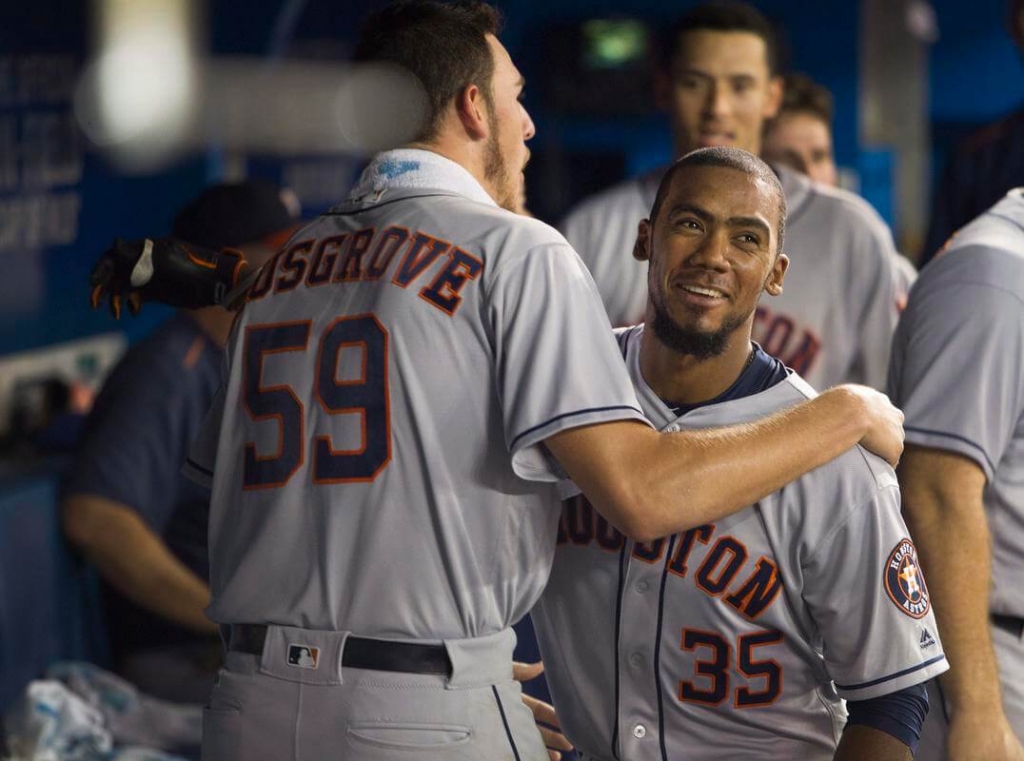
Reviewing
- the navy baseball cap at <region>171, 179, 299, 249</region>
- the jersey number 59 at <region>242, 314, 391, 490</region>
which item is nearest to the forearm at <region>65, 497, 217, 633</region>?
the navy baseball cap at <region>171, 179, 299, 249</region>

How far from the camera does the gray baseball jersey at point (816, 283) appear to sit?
3.44m

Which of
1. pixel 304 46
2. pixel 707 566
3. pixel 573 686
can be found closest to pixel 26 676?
pixel 573 686

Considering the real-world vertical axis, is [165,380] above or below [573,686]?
above

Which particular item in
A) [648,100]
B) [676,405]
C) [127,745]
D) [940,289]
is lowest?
[127,745]

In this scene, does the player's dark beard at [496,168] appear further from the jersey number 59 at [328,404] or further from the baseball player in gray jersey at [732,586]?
the jersey number 59 at [328,404]

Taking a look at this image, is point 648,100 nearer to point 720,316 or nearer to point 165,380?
point 165,380

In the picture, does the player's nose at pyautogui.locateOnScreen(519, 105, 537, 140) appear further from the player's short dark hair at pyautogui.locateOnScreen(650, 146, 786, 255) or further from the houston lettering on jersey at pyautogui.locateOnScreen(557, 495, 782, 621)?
the houston lettering on jersey at pyautogui.locateOnScreen(557, 495, 782, 621)

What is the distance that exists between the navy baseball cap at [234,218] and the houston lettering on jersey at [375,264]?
1430mm

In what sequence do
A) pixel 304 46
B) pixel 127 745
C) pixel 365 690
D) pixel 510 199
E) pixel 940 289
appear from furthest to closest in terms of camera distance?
pixel 304 46
pixel 127 745
pixel 940 289
pixel 510 199
pixel 365 690

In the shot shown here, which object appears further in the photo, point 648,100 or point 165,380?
point 648,100

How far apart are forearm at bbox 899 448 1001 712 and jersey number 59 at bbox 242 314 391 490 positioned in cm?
100

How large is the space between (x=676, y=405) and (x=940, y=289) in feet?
2.06

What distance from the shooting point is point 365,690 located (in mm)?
1962

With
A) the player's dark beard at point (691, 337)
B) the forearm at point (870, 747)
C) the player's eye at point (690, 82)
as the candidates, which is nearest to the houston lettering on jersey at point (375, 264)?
the player's dark beard at point (691, 337)
